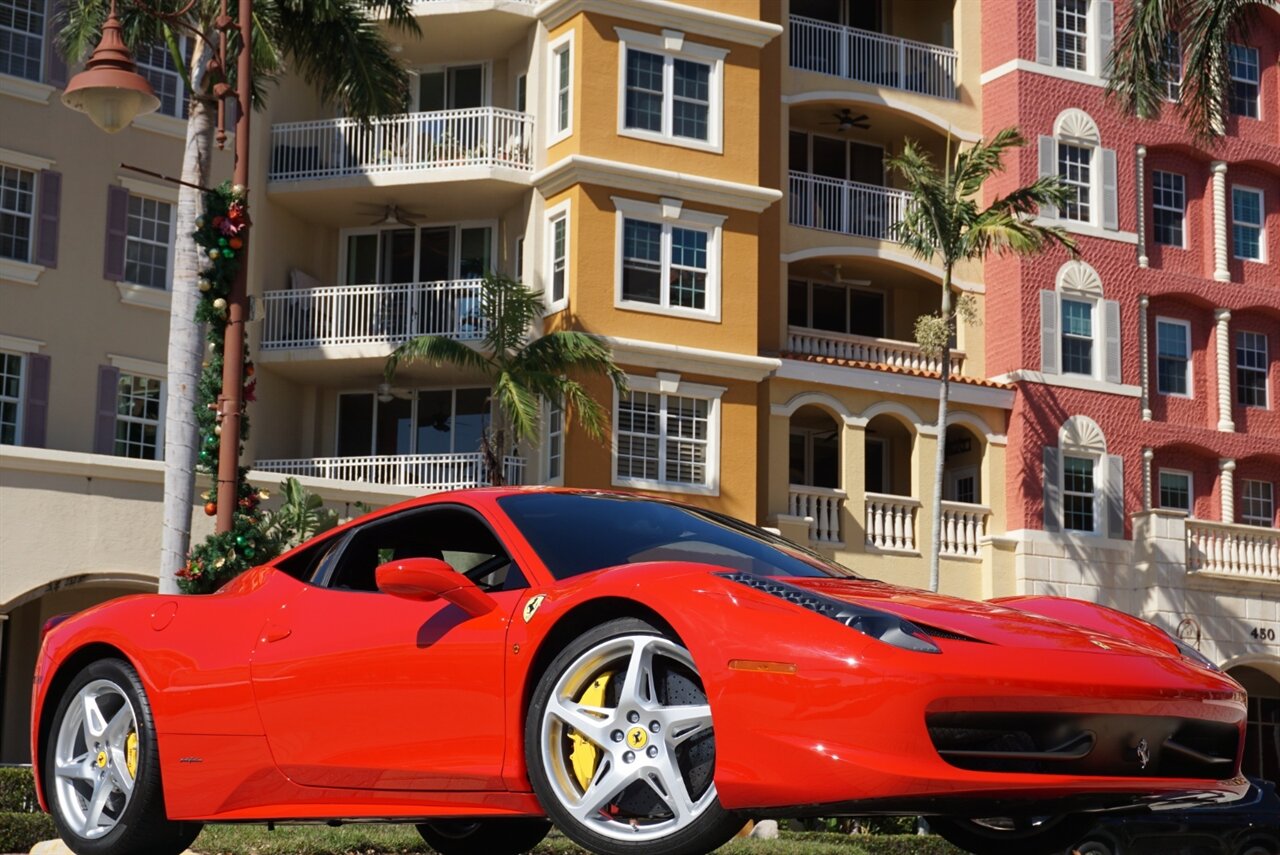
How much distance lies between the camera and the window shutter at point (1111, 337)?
3700cm

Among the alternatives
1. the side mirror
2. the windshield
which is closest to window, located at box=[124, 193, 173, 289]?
the windshield

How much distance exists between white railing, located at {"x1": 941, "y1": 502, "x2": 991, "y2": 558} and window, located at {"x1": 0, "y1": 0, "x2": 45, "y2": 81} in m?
17.7

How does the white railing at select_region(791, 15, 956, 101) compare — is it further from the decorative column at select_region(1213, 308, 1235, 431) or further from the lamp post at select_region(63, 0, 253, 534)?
the lamp post at select_region(63, 0, 253, 534)

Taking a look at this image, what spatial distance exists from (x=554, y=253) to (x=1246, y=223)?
16568 millimetres

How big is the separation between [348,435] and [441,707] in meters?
28.3

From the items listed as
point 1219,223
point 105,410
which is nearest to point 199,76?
point 105,410

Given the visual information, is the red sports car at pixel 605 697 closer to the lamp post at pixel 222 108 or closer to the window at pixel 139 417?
the lamp post at pixel 222 108

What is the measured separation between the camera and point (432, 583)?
6367 mm

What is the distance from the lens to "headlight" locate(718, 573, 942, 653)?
5.64 meters

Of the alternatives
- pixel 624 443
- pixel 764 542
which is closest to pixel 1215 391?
pixel 624 443

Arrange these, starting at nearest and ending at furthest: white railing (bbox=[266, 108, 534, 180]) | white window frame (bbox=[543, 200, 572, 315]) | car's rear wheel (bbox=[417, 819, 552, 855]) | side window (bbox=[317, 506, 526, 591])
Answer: side window (bbox=[317, 506, 526, 591]) < car's rear wheel (bbox=[417, 819, 552, 855]) < white window frame (bbox=[543, 200, 572, 315]) < white railing (bbox=[266, 108, 534, 180])

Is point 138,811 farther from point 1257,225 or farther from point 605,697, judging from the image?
point 1257,225

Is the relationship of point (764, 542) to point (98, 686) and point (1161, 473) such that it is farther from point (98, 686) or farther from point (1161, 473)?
point (1161, 473)

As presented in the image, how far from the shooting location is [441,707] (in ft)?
21.1
